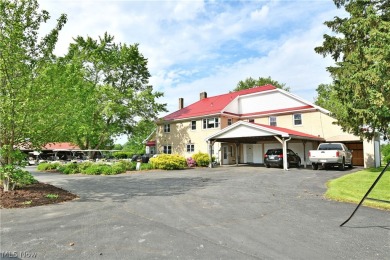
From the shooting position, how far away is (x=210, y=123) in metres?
31.8

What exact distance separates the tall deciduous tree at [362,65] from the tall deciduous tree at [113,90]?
2253cm

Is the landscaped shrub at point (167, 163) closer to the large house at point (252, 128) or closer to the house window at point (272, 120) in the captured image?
the large house at point (252, 128)

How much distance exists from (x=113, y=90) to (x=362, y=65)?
84.6ft

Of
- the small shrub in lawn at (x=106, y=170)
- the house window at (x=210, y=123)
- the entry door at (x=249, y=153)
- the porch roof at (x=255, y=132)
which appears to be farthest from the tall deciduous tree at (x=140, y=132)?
the small shrub in lawn at (x=106, y=170)

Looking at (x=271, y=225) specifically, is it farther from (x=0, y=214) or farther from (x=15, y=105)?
(x=15, y=105)

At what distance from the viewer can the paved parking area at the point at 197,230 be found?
4711mm

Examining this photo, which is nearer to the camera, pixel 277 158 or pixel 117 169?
pixel 117 169

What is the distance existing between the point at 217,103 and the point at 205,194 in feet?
81.8

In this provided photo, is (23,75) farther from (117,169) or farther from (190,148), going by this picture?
(190,148)

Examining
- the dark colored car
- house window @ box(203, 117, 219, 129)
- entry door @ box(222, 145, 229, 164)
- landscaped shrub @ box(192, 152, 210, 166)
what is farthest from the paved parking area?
house window @ box(203, 117, 219, 129)

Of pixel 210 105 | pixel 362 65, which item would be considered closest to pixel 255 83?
pixel 210 105

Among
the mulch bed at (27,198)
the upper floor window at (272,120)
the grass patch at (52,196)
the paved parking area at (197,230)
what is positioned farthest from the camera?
the upper floor window at (272,120)

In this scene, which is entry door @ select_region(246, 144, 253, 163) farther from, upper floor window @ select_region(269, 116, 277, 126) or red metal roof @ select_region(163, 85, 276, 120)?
red metal roof @ select_region(163, 85, 276, 120)

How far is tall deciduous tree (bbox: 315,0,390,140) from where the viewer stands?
1431 centimetres
